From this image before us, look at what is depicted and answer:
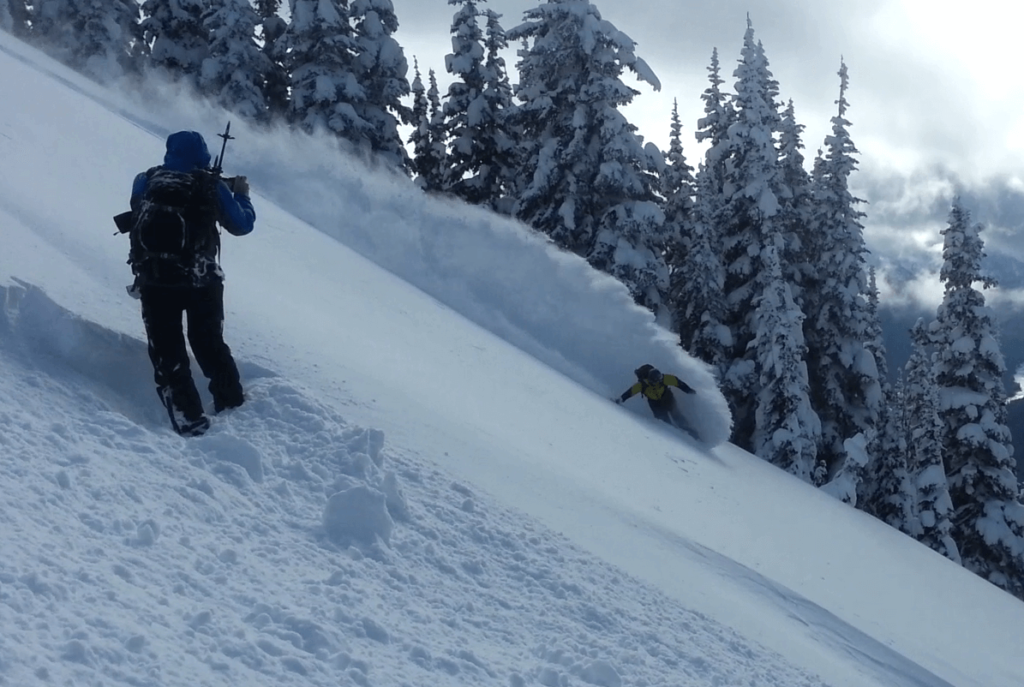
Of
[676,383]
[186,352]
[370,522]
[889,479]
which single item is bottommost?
[370,522]

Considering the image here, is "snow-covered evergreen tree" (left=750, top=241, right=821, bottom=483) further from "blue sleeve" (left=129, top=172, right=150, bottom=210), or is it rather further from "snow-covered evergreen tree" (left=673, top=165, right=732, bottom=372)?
"blue sleeve" (left=129, top=172, right=150, bottom=210)

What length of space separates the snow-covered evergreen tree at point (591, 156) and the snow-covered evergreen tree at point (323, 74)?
6127 millimetres

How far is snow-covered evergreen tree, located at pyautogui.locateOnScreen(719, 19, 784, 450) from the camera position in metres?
25.4

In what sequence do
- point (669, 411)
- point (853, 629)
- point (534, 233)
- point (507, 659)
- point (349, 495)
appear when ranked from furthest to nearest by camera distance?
point (534, 233), point (669, 411), point (853, 629), point (349, 495), point (507, 659)

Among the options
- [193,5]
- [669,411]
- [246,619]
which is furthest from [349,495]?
[193,5]

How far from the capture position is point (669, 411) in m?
13.1

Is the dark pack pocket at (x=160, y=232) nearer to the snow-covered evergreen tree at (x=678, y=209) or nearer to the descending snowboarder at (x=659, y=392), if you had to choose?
the descending snowboarder at (x=659, y=392)

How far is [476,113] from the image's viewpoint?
92.7ft

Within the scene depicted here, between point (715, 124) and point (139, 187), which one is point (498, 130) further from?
point (139, 187)

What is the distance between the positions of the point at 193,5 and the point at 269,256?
2339 centimetres

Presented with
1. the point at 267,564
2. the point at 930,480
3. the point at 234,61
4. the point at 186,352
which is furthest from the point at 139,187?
the point at 234,61

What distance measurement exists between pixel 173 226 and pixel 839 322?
24318mm

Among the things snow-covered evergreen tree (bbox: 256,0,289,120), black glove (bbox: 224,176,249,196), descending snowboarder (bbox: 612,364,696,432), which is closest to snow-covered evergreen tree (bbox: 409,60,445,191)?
snow-covered evergreen tree (bbox: 256,0,289,120)

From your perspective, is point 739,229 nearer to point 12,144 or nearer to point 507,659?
point 12,144
